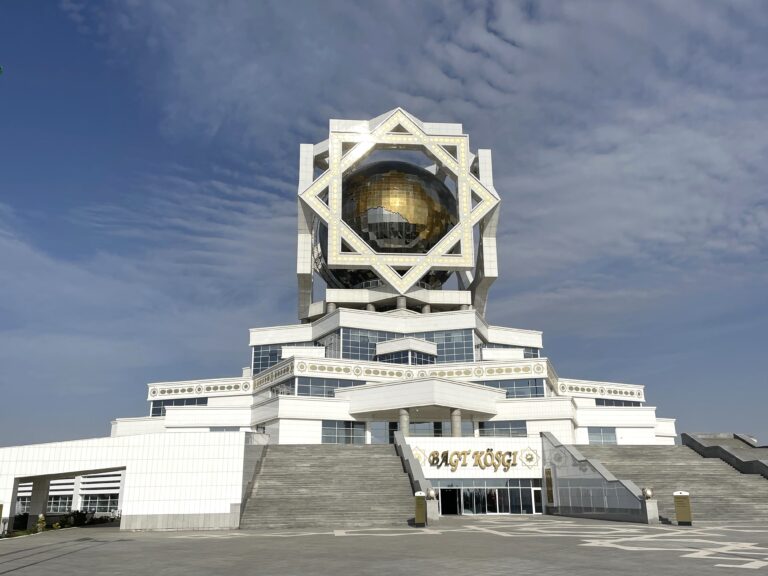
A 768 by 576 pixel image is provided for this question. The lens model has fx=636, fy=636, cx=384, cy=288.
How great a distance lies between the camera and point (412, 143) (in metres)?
59.8

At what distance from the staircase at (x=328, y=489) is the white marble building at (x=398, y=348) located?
1848mm

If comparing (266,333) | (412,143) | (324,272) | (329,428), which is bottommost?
(329,428)

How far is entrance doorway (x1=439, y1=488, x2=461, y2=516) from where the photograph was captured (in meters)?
35.6

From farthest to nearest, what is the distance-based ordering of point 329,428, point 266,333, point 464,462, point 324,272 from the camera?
point 324,272 < point 266,333 < point 329,428 < point 464,462

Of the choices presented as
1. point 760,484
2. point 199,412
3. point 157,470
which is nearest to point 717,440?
point 760,484

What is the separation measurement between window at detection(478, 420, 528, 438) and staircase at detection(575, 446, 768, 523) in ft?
31.0

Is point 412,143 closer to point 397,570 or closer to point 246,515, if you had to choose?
point 246,515

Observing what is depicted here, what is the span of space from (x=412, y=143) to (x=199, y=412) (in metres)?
30.8

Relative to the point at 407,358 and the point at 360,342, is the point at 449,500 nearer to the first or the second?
the point at 407,358

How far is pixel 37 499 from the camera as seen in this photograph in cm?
2830

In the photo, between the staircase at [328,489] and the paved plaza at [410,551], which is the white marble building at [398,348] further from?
the paved plaza at [410,551]

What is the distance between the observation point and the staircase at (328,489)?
25.9 metres

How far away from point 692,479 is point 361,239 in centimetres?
3434

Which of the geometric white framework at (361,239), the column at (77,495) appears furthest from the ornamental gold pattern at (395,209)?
the column at (77,495)
